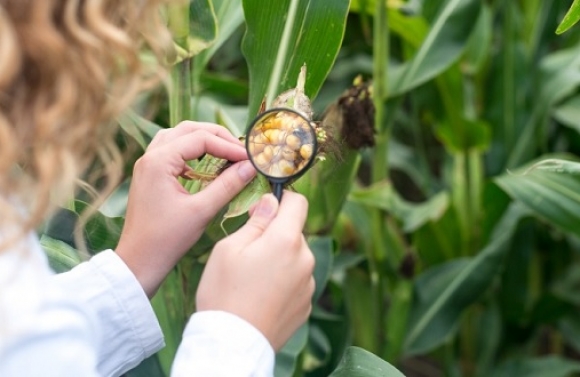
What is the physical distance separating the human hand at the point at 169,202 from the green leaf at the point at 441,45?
1.77 ft

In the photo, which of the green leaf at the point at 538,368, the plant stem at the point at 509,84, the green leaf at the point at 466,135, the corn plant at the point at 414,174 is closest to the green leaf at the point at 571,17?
the corn plant at the point at 414,174

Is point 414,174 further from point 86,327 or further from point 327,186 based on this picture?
point 86,327

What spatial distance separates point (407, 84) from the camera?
116 cm

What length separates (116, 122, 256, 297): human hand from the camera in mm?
640

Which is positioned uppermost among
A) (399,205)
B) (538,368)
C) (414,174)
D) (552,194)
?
(552,194)

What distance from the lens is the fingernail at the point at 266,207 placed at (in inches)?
22.7

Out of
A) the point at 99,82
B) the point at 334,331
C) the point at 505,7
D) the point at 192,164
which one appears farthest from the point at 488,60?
the point at 99,82

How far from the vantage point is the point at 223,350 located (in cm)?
53

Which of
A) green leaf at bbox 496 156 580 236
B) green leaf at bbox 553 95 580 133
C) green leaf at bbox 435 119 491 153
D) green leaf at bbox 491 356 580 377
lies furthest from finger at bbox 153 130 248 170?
green leaf at bbox 491 356 580 377

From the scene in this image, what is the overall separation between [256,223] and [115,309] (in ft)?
0.40

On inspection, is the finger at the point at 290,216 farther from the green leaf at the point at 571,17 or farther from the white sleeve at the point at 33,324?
the green leaf at the point at 571,17

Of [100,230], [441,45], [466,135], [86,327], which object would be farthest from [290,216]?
[466,135]

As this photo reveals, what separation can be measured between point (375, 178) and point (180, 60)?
44 cm

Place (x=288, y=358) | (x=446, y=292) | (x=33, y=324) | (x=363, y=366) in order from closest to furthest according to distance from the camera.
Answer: (x=33, y=324), (x=363, y=366), (x=288, y=358), (x=446, y=292)
